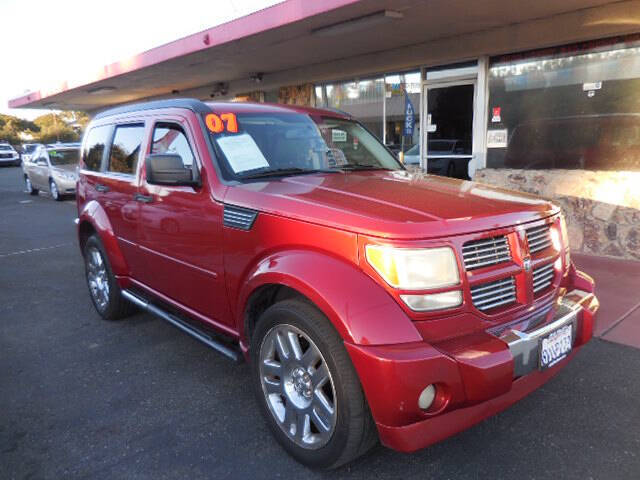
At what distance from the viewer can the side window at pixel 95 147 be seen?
467 centimetres

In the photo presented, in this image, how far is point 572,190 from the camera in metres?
7.03

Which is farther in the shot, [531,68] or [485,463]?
[531,68]

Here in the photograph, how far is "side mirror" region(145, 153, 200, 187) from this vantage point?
307 centimetres

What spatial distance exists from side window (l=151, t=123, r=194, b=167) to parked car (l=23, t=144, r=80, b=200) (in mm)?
11802

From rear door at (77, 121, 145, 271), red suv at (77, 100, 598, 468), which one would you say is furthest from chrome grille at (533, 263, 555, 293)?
rear door at (77, 121, 145, 271)

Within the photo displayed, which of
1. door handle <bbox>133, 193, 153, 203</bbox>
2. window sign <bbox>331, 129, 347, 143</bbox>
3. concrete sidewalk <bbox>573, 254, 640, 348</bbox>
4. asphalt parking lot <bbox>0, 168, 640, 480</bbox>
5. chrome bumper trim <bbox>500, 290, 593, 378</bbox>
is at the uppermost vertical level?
window sign <bbox>331, 129, 347, 143</bbox>

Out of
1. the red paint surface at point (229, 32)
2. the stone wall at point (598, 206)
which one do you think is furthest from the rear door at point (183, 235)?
the stone wall at point (598, 206)

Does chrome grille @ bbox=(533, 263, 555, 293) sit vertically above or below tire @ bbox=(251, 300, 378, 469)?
above

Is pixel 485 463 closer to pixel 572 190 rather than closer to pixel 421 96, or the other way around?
pixel 572 190

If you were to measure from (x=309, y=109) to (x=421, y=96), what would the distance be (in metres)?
6.19

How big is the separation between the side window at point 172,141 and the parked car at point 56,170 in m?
11.8

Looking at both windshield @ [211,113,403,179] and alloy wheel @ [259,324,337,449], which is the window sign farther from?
alloy wheel @ [259,324,337,449]

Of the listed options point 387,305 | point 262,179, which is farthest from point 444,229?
point 262,179

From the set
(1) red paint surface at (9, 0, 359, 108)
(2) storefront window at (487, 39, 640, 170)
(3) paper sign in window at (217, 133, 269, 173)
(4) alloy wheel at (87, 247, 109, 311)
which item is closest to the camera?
(3) paper sign in window at (217, 133, 269, 173)
